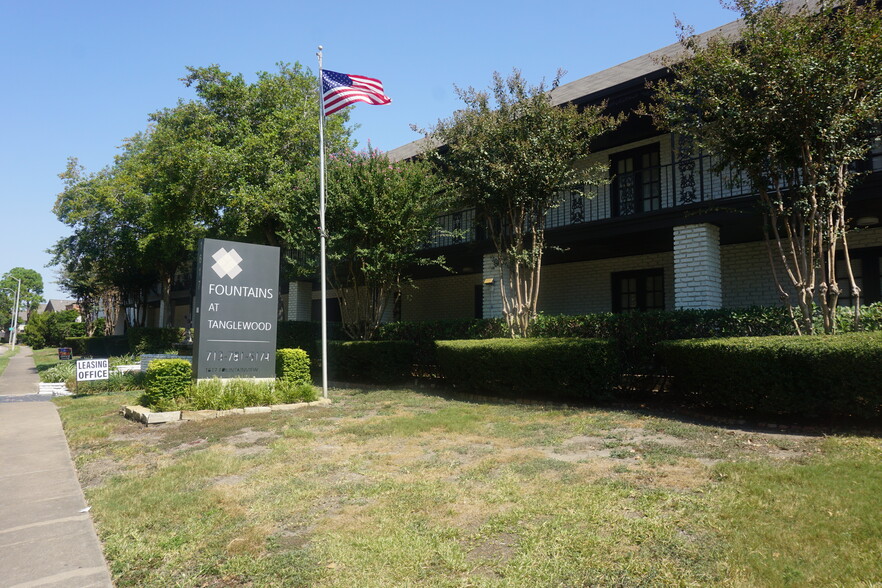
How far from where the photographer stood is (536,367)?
33.0ft

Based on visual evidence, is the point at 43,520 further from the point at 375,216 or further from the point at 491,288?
the point at 491,288

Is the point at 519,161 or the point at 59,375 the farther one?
the point at 59,375

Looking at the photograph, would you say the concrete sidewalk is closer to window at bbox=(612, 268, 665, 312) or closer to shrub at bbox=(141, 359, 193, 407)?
shrub at bbox=(141, 359, 193, 407)

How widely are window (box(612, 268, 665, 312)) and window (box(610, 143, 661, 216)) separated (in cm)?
187

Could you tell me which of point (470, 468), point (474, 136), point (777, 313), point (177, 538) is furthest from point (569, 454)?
point (474, 136)

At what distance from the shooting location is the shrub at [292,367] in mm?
11661

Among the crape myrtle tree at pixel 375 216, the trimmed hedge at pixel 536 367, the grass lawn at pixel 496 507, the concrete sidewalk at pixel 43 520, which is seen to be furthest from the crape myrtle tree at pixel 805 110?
the concrete sidewalk at pixel 43 520

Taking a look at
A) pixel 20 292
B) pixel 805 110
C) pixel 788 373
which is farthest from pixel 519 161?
pixel 20 292

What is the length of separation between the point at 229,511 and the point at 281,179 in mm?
14633

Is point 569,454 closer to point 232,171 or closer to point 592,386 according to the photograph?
point 592,386

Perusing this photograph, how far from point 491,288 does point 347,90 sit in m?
6.37

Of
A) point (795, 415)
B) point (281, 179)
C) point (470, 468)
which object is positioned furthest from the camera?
point (281, 179)

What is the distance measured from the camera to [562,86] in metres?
18.4

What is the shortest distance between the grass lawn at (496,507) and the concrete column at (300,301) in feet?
46.9
